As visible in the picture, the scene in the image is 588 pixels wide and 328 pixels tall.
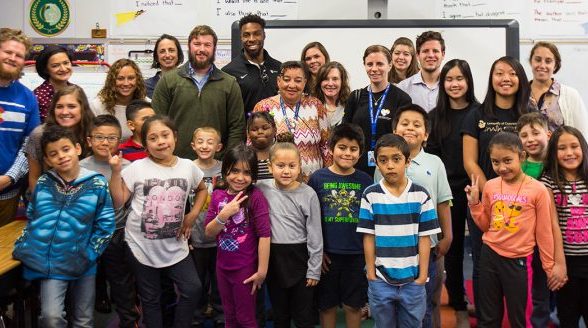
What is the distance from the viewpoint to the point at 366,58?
3146 mm

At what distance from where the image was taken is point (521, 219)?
2508 millimetres

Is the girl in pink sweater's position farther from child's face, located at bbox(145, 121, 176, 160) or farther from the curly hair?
the curly hair

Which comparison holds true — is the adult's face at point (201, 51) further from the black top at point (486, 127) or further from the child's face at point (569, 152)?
the child's face at point (569, 152)

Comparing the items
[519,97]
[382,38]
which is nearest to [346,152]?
[519,97]

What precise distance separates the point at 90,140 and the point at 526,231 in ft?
6.92

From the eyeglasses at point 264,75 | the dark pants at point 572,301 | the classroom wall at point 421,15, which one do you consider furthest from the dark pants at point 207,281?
the classroom wall at point 421,15

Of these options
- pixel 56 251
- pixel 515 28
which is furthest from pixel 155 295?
pixel 515 28

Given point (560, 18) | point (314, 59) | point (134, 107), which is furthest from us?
point (560, 18)

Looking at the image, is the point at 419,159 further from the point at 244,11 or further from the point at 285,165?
the point at 244,11

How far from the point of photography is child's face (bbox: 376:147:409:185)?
94.3 inches

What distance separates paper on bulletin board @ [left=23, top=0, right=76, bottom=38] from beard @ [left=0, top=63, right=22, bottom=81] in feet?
8.58

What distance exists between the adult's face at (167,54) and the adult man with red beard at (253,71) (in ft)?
1.42

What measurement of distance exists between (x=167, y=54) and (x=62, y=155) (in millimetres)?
1542

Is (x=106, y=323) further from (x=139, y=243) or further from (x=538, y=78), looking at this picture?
(x=538, y=78)
